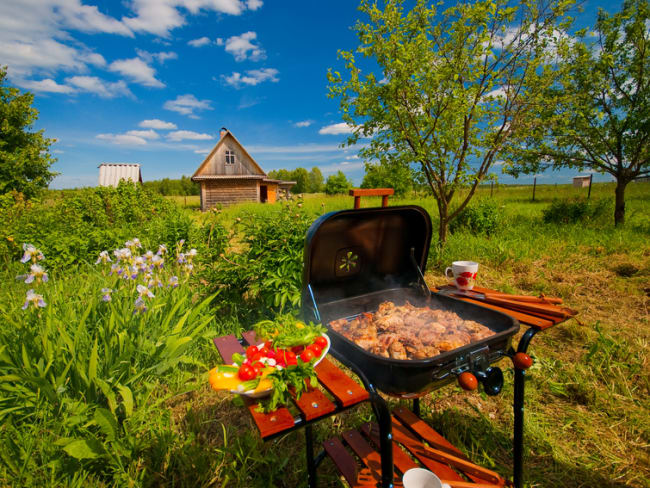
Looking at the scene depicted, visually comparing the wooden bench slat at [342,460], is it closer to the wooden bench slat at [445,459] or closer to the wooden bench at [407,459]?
the wooden bench at [407,459]

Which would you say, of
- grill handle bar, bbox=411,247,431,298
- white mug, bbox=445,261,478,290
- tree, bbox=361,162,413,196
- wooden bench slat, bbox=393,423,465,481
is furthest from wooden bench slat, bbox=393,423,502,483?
tree, bbox=361,162,413,196

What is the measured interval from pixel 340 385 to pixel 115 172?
28.5 meters

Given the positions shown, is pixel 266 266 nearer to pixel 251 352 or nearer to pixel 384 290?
pixel 384 290

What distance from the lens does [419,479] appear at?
144cm

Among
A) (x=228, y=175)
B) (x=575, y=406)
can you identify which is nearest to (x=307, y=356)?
(x=575, y=406)

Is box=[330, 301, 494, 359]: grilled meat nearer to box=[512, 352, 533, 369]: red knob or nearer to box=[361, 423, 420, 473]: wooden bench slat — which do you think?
box=[512, 352, 533, 369]: red knob

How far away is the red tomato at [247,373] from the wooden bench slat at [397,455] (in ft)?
3.78

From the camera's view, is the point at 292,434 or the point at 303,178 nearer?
the point at 292,434

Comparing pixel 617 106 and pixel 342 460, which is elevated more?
pixel 617 106

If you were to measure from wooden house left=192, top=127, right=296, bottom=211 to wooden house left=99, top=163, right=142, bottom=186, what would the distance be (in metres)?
6.34

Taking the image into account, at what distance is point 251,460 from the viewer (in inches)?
78.9

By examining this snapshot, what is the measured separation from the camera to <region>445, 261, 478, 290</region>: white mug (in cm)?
212

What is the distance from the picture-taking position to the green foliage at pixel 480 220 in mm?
7816

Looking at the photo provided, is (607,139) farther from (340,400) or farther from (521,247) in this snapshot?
(340,400)
